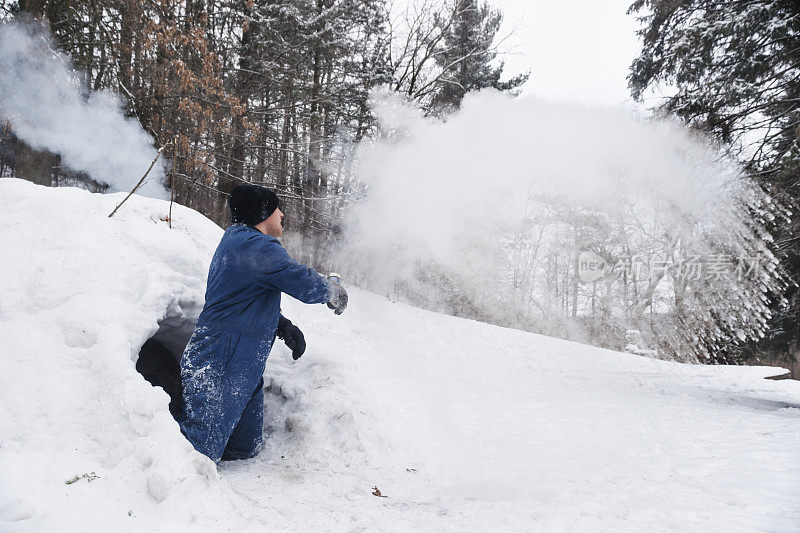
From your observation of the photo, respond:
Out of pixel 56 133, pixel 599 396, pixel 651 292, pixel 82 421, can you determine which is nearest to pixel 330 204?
pixel 56 133

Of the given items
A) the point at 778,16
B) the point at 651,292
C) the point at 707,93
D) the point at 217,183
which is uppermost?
the point at 778,16

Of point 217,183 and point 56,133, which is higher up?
point 217,183

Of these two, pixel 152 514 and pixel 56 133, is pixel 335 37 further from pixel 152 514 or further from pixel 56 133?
pixel 152 514

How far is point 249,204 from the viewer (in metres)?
2.96

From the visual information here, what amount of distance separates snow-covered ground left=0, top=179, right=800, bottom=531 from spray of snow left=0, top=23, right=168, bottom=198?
86.0 inches

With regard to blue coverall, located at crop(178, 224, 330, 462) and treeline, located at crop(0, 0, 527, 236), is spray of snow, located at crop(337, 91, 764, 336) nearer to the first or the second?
treeline, located at crop(0, 0, 527, 236)

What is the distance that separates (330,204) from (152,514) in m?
11.4

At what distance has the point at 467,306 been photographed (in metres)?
11.1

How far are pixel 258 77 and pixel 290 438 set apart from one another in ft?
34.7

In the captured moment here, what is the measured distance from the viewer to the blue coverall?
2574 mm

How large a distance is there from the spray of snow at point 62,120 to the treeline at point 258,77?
284 millimetres

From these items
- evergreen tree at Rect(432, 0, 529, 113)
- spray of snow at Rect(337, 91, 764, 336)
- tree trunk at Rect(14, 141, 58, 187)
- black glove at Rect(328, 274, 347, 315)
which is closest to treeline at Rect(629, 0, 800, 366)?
spray of snow at Rect(337, 91, 764, 336)

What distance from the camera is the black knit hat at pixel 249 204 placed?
116 inches

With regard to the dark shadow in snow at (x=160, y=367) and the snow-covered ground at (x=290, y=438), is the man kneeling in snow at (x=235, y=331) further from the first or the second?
the dark shadow in snow at (x=160, y=367)
